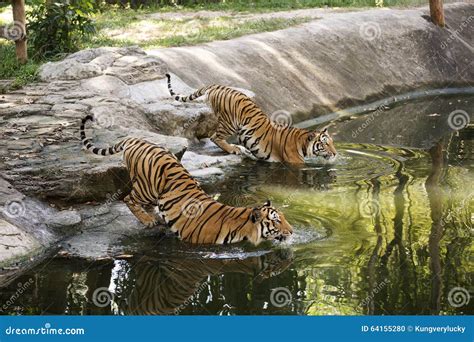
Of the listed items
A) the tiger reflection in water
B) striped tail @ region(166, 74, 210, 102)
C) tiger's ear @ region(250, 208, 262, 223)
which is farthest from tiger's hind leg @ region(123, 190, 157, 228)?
striped tail @ region(166, 74, 210, 102)

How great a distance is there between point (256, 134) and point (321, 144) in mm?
848

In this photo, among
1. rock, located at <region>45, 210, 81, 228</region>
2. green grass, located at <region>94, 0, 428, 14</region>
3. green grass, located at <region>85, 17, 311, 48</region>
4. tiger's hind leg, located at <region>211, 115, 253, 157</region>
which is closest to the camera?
rock, located at <region>45, 210, 81, 228</region>

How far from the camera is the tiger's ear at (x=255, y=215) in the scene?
6969 mm

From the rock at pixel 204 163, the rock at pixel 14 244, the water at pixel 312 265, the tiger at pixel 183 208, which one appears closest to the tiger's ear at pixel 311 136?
the water at pixel 312 265

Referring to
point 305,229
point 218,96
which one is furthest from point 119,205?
point 218,96

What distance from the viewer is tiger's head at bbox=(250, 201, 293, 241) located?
697 centimetres

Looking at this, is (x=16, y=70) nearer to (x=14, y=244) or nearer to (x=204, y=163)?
(x=204, y=163)

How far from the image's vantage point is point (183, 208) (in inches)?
287

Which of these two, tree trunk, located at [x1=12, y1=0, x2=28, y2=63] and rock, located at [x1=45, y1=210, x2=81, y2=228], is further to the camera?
tree trunk, located at [x1=12, y1=0, x2=28, y2=63]

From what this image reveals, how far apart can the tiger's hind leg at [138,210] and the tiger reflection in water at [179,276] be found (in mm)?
745

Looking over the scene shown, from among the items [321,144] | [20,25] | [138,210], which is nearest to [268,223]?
[138,210]

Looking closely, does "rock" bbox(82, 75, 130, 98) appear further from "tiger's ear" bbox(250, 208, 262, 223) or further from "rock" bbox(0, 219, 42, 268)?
"tiger's ear" bbox(250, 208, 262, 223)

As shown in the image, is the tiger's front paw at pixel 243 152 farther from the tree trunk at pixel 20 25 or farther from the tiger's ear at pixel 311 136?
the tree trunk at pixel 20 25

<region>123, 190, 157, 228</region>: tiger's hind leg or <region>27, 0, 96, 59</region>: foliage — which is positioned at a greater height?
<region>27, 0, 96, 59</region>: foliage
